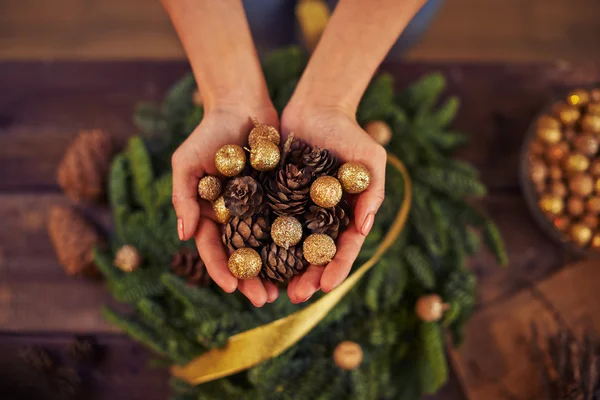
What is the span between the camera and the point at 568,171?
3.16 feet

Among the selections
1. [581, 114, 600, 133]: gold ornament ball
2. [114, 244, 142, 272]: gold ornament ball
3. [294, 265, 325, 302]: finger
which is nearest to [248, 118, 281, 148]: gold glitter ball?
[294, 265, 325, 302]: finger

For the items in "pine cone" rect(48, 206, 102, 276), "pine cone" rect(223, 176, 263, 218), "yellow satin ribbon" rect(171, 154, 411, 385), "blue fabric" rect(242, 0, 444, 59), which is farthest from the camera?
"blue fabric" rect(242, 0, 444, 59)

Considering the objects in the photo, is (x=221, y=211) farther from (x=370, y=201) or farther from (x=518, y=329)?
(x=518, y=329)

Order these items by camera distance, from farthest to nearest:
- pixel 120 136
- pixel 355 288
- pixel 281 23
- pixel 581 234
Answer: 1. pixel 281 23
2. pixel 120 136
3. pixel 581 234
4. pixel 355 288

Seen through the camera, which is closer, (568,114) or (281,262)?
(281,262)

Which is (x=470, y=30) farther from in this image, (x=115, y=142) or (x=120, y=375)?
(x=120, y=375)

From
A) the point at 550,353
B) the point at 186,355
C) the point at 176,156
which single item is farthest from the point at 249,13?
the point at 550,353

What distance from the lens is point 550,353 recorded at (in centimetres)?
88

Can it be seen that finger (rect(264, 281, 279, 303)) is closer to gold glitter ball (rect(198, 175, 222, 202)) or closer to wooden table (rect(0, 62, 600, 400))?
gold glitter ball (rect(198, 175, 222, 202))

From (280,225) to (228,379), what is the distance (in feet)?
1.24

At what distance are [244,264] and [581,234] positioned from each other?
746mm

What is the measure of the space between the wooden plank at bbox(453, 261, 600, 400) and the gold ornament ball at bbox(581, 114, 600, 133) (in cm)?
31

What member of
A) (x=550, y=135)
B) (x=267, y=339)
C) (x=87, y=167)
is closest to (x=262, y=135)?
(x=267, y=339)

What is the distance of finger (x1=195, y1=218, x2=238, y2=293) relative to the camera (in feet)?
2.14
